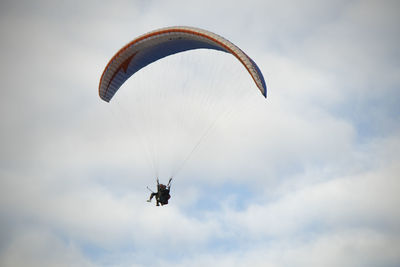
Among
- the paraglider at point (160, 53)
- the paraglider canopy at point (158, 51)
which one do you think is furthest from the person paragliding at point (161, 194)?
the paraglider canopy at point (158, 51)

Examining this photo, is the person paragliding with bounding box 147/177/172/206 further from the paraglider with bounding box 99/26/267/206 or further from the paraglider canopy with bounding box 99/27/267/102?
the paraglider canopy with bounding box 99/27/267/102

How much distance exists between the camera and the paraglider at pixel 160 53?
27703 mm

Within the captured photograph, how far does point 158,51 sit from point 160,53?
396 mm

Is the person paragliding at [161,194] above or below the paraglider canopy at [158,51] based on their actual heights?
below

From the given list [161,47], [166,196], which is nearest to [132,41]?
[161,47]

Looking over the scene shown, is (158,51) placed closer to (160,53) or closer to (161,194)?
(160,53)

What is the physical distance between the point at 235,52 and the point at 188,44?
198 inches

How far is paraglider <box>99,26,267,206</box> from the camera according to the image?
90.9 feet

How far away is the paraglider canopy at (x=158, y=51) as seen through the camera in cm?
2767

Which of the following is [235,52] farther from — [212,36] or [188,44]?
[188,44]

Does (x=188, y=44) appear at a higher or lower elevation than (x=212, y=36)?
higher

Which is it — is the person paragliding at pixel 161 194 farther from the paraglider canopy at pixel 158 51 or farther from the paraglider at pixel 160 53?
the paraglider canopy at pixel 158 51

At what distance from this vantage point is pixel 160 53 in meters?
32.2

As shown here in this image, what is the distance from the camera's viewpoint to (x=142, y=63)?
3234cm
